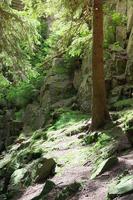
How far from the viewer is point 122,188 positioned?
19.5 feet

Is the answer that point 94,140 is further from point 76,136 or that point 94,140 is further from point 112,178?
point 112,178

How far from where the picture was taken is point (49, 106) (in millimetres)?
18375

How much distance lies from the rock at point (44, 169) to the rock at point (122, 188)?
8.97ft

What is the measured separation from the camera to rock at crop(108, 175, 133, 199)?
5836 millimetres

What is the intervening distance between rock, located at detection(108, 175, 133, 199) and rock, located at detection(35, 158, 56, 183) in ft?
8.97

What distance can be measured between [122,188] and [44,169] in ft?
10.6

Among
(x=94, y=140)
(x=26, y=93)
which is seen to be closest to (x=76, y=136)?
(x=94, y=140)

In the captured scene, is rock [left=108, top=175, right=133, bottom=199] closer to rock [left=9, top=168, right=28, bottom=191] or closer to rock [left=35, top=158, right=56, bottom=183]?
rock [left=35, top=158, right=56, bottom=183]

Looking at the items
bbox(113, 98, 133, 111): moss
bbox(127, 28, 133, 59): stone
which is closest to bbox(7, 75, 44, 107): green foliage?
bbox(127, 28, 133, 59): stone

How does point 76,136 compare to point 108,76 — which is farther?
point 108,76

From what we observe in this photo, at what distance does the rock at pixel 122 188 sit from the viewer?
19.1ft

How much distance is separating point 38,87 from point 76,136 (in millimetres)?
10807

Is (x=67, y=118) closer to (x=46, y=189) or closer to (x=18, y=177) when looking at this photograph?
(x=18, y=177)

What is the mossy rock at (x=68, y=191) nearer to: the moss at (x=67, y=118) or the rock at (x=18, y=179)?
the rock at (x=18, y=179)
